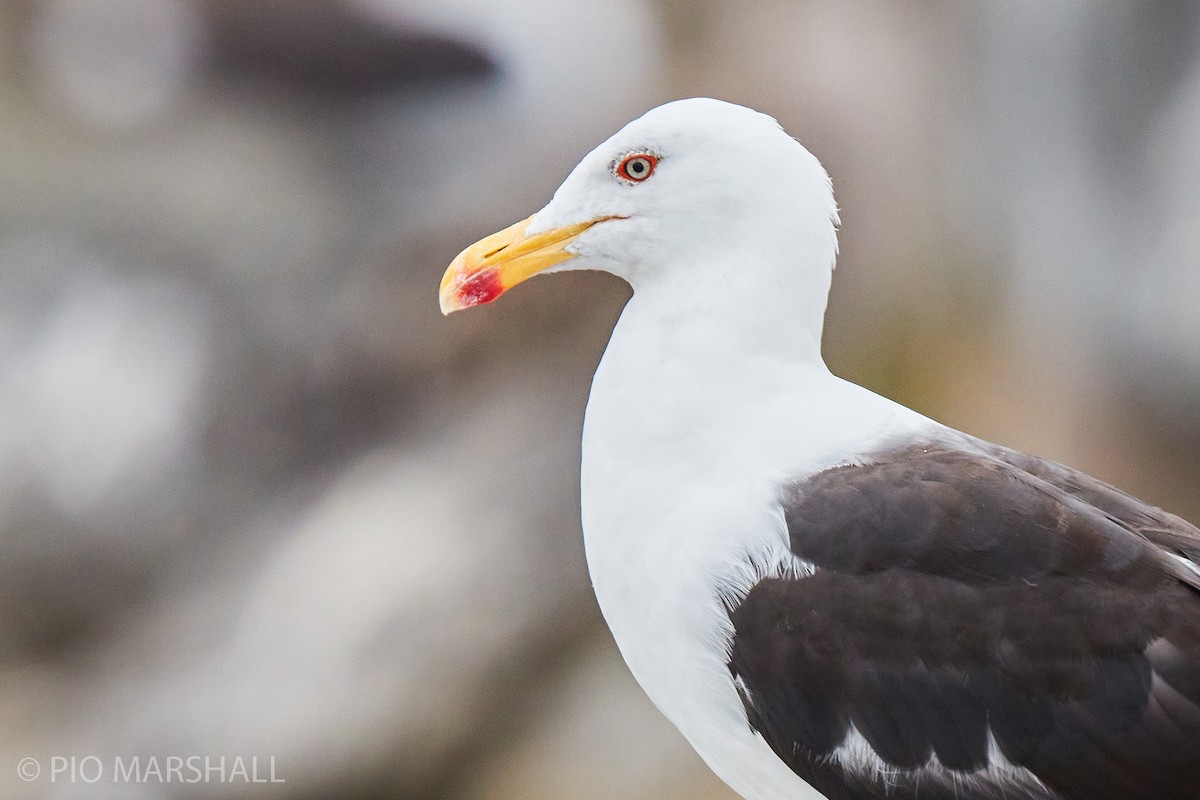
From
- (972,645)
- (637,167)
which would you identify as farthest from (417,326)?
(972,645)

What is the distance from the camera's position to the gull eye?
1.53 meters

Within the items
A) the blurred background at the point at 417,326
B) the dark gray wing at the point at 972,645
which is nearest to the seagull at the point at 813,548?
the dark gray wing at the point at 972,645

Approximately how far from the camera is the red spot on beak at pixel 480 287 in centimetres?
159

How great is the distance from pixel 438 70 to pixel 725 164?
6.08 ft

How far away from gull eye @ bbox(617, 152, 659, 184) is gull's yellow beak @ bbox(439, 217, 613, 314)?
0.28ft

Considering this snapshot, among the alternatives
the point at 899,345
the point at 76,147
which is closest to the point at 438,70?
the point at 76,147

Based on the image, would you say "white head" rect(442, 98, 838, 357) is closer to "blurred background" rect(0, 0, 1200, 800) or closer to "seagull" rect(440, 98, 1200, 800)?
"seagull" rect(440, 98, 1200, 800)

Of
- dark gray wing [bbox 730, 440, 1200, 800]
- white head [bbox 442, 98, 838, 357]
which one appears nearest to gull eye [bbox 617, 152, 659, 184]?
white head [bbox 442, 98, 838, 357]

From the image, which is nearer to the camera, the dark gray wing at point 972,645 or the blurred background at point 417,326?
the dark gray wing at point 972,645

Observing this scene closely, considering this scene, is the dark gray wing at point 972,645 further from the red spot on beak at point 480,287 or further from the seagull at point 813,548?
the red spot on beak at point 480,287

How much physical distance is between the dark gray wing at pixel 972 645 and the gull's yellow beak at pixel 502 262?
491 mm

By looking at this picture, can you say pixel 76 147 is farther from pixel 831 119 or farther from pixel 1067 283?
pixel 1067 283

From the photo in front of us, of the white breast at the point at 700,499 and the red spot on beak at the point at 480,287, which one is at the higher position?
the red spot on beak at the point at 480,287

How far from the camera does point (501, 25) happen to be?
3.13 m
